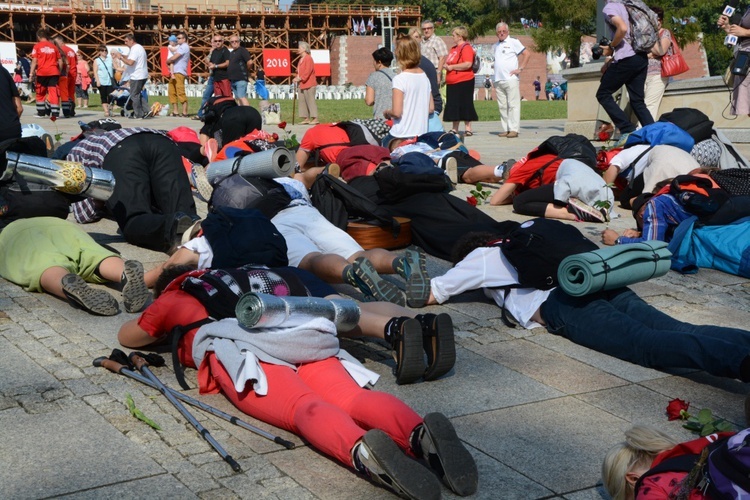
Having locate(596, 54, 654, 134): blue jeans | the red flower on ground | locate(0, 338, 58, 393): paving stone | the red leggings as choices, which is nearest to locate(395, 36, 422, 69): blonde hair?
locate(596, 54, 654, 134): blue jeans

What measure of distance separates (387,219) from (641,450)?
4.31 meters

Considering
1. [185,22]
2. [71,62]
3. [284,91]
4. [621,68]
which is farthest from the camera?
[185,22]

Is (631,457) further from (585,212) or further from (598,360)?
(585,212)

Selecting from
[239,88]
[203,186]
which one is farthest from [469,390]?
[239,88]

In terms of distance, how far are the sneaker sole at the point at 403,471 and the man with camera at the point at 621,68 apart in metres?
8.74

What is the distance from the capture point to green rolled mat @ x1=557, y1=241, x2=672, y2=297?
4871mm

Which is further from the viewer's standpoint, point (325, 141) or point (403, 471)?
point (325, 141)

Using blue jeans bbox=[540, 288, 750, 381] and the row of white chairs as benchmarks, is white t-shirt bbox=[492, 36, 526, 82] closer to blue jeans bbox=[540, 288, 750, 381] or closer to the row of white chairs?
blue jeans bbox=[540, 288, 750, 381]

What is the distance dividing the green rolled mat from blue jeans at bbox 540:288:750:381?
5.5 inches

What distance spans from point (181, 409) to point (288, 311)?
0.61m

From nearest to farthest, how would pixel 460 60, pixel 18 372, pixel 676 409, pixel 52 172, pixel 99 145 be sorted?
1. pixel 676 409
2. pixel 18 372
3. pixel 52 172
4. pixel 99 145
5. pixel 460 60

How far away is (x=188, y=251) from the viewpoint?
16.7 ft

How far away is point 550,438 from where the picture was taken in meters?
3.82

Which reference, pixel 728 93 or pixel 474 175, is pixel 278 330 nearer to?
pixel 474 175
